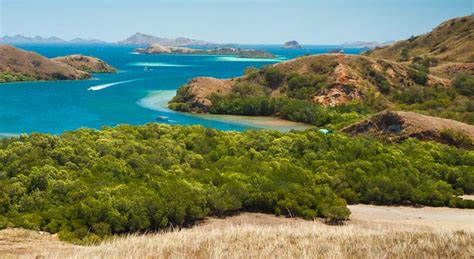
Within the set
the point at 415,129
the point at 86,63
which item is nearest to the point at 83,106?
the point at 415,129

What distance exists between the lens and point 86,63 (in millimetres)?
103938

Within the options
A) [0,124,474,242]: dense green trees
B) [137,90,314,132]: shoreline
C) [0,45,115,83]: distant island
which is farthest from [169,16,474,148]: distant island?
[0,45,115,83]: distant island

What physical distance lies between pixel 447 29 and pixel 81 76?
58.6 m

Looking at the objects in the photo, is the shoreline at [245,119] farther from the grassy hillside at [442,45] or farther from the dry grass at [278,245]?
the grassy hillside at [442,45]

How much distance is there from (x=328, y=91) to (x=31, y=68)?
51.2 m

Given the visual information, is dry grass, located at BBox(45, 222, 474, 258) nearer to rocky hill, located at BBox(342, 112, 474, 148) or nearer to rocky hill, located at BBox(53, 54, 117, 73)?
rocky hill, located at BBox(342, 112, 474, 148)

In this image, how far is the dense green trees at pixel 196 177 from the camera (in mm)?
16672

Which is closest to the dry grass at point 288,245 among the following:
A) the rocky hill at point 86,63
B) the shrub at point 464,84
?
the shrub at point 464,84

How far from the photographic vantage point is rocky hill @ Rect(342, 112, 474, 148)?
31469 millimetres

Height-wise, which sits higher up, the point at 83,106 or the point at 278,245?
the point at 278,245

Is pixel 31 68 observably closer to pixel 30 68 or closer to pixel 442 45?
pixel 30 68

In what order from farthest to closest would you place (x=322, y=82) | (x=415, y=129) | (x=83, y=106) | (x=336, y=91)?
(x=322, y=82) → (x=336, y=91) → (x=83, y=106) → (x=415, y=129)

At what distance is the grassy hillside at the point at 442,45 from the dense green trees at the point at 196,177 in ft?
157

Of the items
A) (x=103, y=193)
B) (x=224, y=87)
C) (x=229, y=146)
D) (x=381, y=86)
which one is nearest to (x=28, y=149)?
(x=103, y=193)
